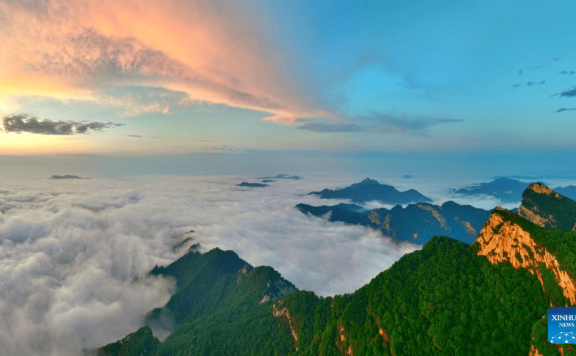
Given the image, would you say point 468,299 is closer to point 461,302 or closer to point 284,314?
point 461,302

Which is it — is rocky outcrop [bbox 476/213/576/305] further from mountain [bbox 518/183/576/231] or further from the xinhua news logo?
mountain [bbox 518/183/576/231]

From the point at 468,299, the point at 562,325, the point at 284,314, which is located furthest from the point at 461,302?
the point at 284,314

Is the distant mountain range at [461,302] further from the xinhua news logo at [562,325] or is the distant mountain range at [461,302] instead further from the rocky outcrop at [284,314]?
the rocky outcrop at [284,314]

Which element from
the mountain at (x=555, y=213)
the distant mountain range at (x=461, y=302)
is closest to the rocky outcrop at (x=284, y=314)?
the distant mountain range at (x=461, y=302)

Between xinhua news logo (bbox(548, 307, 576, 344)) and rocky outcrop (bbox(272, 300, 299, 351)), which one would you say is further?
rocky outcrop (bbox(272, 300, 299, 351))

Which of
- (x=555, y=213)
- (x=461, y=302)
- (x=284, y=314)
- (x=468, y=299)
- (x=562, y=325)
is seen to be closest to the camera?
(x=562, y=325)

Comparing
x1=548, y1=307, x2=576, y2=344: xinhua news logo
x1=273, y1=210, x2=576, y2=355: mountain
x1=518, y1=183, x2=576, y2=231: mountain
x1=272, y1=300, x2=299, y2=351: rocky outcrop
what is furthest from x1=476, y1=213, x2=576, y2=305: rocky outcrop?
x1=518, y1=183, x2=576, y2=231: mountain
